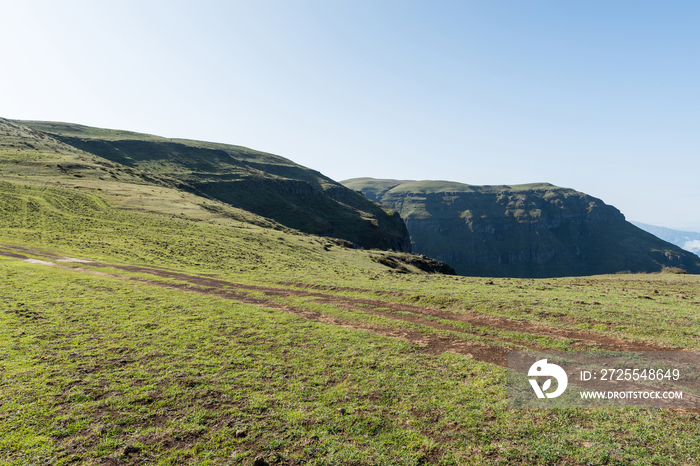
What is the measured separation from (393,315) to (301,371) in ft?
43.6

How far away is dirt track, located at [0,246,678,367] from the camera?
1919 centimetres

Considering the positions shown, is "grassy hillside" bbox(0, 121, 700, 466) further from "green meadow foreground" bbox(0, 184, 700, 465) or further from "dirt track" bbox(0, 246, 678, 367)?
"dirt track" bbox(0, 246, 678, 367)

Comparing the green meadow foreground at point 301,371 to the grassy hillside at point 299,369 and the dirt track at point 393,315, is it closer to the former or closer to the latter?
the grassy hillside at point 299,369

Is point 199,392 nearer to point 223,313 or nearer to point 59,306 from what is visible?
point 223,313

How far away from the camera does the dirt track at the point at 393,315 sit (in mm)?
19188

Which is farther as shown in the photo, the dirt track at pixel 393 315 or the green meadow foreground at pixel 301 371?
the dirt track at pixel 393 315

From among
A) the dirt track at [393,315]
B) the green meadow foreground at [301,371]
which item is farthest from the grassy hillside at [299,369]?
the dirt track at [393,315]

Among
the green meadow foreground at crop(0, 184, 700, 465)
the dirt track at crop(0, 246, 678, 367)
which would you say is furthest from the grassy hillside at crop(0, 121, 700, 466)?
the dirt track at crop(0, 246, 678, 367)

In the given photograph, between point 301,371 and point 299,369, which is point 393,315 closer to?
point 299,369

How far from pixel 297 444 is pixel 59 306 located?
25.2 m

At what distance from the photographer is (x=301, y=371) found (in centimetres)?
1589

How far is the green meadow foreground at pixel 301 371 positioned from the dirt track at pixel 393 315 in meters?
0.21

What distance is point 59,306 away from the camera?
80.1 ft

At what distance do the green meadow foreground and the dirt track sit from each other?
0.21 metres
